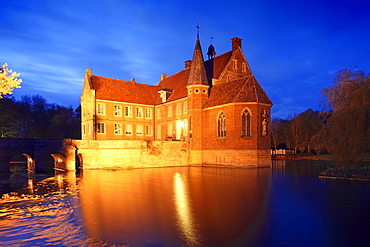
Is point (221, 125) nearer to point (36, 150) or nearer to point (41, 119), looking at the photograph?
point (36, 150)

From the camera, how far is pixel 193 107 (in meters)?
35.8

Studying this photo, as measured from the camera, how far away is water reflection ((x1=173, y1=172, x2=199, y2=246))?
8190mm

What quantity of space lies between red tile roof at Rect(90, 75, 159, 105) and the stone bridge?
36.4 ft

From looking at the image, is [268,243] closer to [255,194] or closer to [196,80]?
[255,194]

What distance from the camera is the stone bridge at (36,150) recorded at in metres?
26.7

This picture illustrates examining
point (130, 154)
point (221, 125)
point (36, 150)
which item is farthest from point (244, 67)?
point (36, 150)

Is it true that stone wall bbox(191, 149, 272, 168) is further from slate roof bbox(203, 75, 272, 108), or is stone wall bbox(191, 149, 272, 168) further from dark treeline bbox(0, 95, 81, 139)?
dark treeline bbox(0, 95, 81, 139)

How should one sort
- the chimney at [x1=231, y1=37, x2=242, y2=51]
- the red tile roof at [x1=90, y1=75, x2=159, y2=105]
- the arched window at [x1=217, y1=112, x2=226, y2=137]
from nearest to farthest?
the arched window at [x1=217, y1=112, x2=226, y2=137]
the chimney at [x1=231, y1=37, x2=242, y2=51]
the red tile roof at [x1=90, y1=75, x2=159, y2=105]

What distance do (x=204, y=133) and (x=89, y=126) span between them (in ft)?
54.3

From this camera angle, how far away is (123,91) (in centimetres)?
4228

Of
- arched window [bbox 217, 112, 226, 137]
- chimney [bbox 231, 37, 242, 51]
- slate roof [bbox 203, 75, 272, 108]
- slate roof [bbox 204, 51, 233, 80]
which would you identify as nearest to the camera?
slate roof [bbox 203, 75, 272, 108]

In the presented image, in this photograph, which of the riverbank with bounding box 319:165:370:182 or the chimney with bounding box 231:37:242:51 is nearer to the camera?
the riverbank with bounding box 319:165:370:182

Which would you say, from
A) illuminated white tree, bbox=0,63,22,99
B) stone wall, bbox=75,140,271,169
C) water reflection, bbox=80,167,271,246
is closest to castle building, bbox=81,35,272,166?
stone wall, bbox=75,140,271,169

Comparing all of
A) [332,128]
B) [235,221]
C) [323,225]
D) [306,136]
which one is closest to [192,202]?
[235,221]
